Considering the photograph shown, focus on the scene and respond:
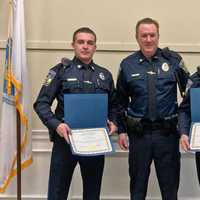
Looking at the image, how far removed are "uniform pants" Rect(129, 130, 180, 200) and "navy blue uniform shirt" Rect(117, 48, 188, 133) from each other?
0.12 m

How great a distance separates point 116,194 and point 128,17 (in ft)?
4.65

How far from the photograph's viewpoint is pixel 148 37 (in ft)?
7.50

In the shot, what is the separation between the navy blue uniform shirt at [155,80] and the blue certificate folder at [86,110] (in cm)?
18

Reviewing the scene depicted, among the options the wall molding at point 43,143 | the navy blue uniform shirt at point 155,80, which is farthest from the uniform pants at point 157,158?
the wall molding at point 43,143

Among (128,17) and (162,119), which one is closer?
(162,119)

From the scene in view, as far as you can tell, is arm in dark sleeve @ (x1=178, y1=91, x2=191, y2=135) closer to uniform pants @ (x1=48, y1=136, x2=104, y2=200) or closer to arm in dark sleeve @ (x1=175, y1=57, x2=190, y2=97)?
arm in dark sleeve @ (x1=175, y1=57, x2=190, y2=97)

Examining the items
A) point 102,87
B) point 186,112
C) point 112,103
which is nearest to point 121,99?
point 112,103

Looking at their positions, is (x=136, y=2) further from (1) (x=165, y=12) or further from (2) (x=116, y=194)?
(2) (x=116, y=194)

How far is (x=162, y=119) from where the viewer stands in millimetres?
2322

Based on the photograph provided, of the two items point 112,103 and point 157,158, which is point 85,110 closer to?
point 112,103

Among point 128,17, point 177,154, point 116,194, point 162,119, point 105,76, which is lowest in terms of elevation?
point 116,194

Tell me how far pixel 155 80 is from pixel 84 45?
47 centimetres

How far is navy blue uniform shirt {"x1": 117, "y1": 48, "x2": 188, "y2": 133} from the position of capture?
7.63 ft

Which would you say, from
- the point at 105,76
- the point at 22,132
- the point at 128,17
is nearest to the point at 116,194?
the point at 22,132
